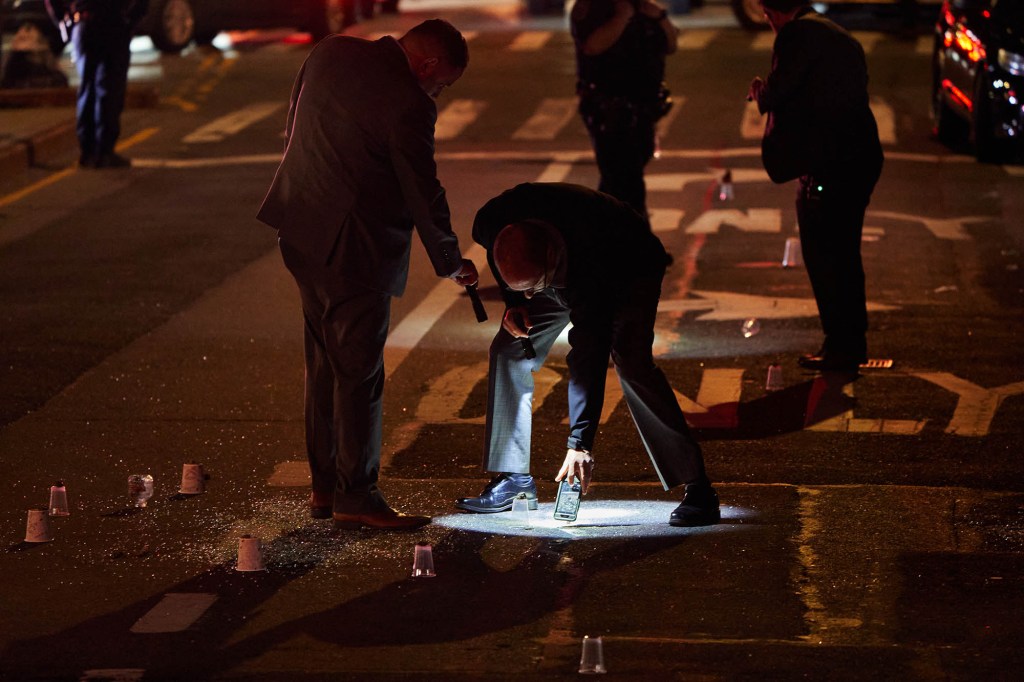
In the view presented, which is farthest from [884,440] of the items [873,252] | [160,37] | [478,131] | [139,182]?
[160,37]

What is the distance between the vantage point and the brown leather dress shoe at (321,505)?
697 centimetres

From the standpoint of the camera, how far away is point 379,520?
22.2ft

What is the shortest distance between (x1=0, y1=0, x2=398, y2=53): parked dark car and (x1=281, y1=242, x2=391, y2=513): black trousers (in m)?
16.9

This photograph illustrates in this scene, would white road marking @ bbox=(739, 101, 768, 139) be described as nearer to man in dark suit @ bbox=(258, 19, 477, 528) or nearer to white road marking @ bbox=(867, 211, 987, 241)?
white road marking @ bbox=(867, 211, 987, 241)

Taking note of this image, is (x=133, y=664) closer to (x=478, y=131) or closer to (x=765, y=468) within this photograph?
(x=765, y=468)

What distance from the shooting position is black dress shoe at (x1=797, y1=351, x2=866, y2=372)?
923 cm

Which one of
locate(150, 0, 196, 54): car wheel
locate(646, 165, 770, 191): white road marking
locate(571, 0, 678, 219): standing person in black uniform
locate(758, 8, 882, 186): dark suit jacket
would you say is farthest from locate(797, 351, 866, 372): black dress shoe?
locate(150, 0, 196, 54): car wheel

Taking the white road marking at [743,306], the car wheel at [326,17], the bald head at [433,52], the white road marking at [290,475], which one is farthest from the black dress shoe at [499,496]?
the car wheel at [326,17]

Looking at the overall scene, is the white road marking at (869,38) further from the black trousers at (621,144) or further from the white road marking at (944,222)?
the black trousers at (621,144)

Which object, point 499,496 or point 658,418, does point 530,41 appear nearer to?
point 499,496

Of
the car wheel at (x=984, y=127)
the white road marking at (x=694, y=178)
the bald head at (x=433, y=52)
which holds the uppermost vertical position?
the bald head at (x=433, y=52)

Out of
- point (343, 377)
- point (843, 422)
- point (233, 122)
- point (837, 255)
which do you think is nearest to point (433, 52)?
point (343, 377)

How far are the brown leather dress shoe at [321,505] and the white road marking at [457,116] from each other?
11.1 meters

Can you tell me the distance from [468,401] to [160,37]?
16.4 meters
